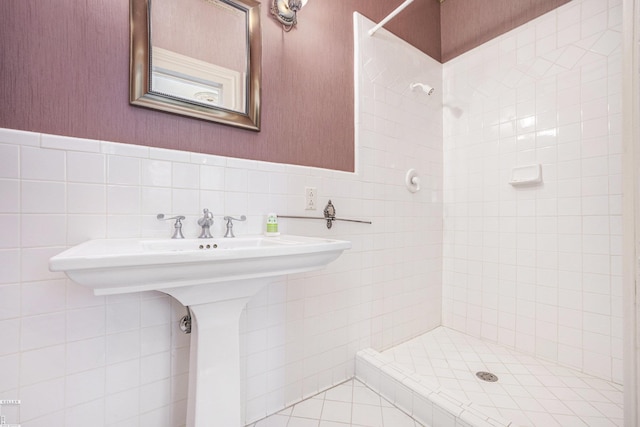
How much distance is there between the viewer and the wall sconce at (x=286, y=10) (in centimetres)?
129

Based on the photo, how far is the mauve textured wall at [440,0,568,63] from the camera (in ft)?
5.66

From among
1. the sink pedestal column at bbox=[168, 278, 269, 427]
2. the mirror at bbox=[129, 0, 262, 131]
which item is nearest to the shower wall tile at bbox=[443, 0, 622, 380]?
the mirror at bbox=[129, 0, 262, 131]

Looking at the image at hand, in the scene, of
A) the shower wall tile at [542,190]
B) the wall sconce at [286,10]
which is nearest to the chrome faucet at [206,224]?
the wall sconce at [286,10]

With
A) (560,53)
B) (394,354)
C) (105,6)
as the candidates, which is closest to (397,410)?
(394,354)

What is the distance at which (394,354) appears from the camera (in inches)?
67.0

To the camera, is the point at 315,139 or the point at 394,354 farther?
the point at 394,354

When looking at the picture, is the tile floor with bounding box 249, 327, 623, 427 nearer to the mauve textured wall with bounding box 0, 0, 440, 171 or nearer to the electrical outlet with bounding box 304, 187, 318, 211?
the electrical outlet with bounding box 304, 187, 318, 211

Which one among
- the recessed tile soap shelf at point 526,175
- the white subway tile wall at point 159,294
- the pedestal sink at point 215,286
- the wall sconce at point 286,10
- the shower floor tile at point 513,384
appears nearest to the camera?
the pedestal sink at point 215,286

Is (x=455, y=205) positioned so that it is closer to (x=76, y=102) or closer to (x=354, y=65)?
(x=354, y=65)

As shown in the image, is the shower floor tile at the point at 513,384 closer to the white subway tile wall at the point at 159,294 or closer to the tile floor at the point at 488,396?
the tile floor at the point at 488,396

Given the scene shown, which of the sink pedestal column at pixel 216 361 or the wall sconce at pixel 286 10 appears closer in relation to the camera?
the sink pedestal column at pixel 216 361

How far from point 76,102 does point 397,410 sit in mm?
1816

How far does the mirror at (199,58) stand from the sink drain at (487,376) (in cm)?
174

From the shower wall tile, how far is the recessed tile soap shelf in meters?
0.04
